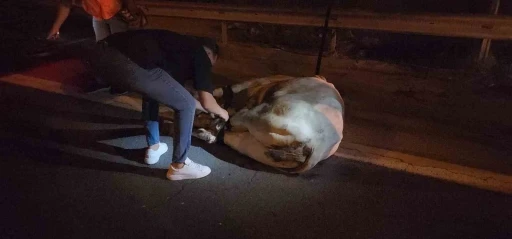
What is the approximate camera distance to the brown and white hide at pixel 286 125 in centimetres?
362

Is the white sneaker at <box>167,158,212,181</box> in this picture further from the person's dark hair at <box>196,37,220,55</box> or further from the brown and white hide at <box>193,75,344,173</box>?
the person's dark hair at <box>196,37,220,55</box>

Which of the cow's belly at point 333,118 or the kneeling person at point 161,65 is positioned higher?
the kneeling person at point 161,65

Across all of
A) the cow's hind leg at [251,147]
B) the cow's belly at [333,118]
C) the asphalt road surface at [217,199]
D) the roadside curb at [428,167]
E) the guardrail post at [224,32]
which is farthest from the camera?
the guardrail post at [224,32]

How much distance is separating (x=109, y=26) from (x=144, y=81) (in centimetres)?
228

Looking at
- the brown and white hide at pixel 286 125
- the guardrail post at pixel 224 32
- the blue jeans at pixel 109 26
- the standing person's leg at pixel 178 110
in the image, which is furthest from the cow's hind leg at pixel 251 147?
the guardrail post at pixel 224 32

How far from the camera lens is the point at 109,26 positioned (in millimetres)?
5141

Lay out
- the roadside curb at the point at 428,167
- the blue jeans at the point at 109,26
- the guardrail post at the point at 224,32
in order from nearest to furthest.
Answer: the roadside curb at the point at 428,167 → the blue jeans at the point at 109,26 → the guardrail post at the point at 224,32

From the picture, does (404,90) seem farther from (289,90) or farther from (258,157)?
(258,157)

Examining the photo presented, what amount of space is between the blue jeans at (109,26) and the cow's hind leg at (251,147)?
181cm

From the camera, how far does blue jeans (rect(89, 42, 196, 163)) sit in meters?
3.08

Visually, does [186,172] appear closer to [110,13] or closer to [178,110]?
[178,110]

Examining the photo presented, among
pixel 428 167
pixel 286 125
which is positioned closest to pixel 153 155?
pixel 286 125

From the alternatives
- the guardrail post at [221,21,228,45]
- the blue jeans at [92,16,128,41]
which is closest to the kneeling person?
the blue jeans at [92,16,128,41]

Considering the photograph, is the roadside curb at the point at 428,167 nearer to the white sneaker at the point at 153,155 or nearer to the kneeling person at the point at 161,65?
the kneeling person at the point at 161,65
